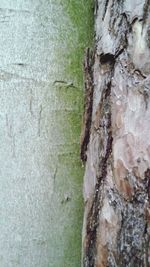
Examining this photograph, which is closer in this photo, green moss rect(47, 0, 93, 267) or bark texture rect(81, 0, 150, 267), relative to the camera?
bark texture rect(81, 0, 150, 267)

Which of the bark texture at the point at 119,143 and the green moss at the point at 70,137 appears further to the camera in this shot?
the green moss at the point at 70,137

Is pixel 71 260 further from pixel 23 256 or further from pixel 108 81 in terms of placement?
pixel 108 81

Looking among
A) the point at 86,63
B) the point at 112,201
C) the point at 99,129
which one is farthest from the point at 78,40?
the point at 112,201

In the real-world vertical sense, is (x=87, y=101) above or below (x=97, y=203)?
above
